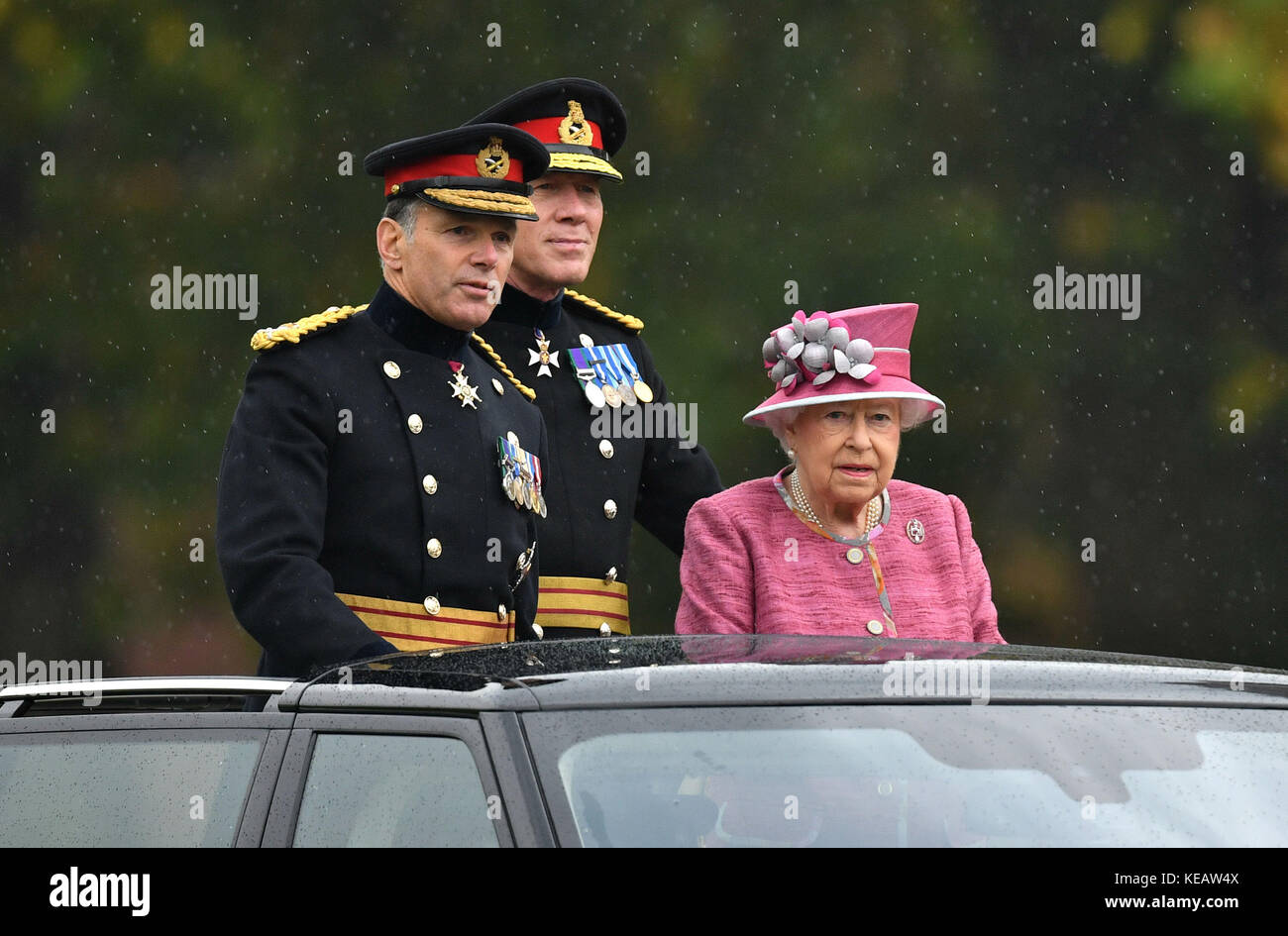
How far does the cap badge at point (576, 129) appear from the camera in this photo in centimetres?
628

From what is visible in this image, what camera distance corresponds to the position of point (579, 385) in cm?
622

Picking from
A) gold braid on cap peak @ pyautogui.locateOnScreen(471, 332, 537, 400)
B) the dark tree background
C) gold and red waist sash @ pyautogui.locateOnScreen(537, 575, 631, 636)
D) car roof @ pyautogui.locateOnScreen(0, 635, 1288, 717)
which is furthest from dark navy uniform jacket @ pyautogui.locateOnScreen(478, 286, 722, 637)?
the dark tree background

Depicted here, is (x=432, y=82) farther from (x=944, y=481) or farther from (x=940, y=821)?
(x=940, y=821)

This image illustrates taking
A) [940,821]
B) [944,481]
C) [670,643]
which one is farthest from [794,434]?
[944,481]

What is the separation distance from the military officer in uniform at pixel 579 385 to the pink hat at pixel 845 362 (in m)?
0.68

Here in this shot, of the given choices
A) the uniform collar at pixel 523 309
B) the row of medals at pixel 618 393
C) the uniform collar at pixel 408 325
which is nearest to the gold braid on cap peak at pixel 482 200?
the uniform collar at pixel 408 325

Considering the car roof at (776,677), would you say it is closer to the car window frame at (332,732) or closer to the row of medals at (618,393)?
the car window frame at (332,732)

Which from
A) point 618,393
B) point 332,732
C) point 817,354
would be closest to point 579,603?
point 618,393

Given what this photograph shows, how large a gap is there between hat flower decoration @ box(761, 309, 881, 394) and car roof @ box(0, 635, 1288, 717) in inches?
62.8

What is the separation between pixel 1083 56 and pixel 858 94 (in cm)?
82

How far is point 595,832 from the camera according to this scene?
310 cm

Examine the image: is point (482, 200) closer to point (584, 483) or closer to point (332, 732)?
point (584, 483)
